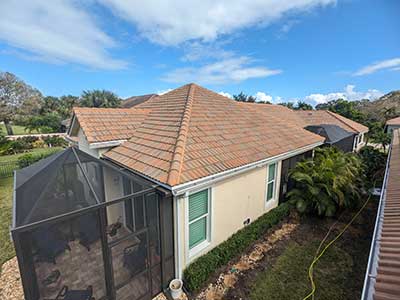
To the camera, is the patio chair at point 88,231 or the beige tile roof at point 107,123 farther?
the beige tile roof at point 107,123

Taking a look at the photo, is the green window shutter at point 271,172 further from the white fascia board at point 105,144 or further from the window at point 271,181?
the white fascia board at point 105,144

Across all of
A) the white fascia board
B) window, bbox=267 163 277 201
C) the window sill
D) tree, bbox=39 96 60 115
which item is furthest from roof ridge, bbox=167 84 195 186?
tree, bbox=39 96 60 115

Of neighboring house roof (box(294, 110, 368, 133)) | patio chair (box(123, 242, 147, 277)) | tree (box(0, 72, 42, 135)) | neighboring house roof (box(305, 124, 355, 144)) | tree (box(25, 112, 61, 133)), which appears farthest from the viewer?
tree (box(25, 112, 61, 133))

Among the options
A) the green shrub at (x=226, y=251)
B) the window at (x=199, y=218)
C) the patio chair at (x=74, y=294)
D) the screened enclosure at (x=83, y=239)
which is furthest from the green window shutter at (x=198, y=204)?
the patio chair at (x=74, y=294)

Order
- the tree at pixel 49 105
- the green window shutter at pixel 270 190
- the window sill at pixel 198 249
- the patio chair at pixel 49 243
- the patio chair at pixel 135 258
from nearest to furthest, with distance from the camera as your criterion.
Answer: the patio chair at pixel 49 243, the patio chair at pixel 135 258, the window sill at pixel 198 249, the green window shutter at pixel 270 190, the tree at pixel 49 105

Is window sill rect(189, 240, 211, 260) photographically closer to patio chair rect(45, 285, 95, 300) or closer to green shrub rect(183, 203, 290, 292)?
green shrub rect(183, 203, 290, 292)

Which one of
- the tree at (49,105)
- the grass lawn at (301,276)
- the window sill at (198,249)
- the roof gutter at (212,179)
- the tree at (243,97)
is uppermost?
the tree at (243,97)

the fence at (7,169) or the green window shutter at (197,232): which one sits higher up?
the green window shutter at (197,232)
